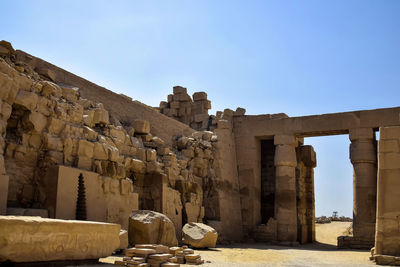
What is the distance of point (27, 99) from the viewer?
9562 mm

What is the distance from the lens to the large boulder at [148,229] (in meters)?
10.0

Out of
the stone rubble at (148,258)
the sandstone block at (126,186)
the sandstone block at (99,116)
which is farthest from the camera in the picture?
the sandstone block at (99,116)

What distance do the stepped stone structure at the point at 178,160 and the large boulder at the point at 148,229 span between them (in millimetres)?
880

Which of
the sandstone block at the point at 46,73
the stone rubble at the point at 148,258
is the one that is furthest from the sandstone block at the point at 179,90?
the stone rubble at the point at 148,258

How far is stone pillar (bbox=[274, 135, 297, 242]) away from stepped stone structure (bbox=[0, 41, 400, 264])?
4 centimetres

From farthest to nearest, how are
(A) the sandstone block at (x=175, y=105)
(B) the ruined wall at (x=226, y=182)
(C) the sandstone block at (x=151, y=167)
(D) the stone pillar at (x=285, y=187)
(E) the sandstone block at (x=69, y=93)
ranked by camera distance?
(A) the sandstone block at (x=175, y=105), (D) the stone pillar at (x=285, y=187), (B) the ruined wall at (x=226, y=182), (C) the sandstone block at (x=151, y=167), (E) the sandstone block at (x=69, y=93)

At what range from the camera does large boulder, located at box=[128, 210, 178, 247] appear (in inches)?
396

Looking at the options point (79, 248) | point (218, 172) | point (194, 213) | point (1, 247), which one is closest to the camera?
point (1, 247)

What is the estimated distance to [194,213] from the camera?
14.8 metres

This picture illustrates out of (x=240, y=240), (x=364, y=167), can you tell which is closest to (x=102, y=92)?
(x=240, y=240)

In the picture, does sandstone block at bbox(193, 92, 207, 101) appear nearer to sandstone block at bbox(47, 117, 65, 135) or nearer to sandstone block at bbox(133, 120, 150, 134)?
→ sandstone block at bbox(133, 120, 150, 134)

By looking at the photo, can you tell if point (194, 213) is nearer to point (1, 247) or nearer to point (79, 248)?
point (79, 248)

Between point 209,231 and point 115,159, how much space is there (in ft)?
10.2

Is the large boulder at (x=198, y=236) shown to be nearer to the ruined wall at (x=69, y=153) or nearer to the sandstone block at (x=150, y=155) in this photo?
the ruined wall at (x=69, y=153)
